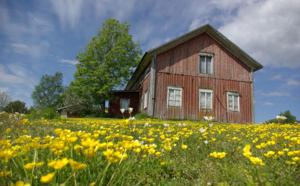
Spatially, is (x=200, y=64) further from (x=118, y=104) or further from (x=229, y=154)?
(x=229, y=154)

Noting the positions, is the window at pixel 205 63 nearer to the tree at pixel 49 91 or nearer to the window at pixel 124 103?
the window at pixel 124 103

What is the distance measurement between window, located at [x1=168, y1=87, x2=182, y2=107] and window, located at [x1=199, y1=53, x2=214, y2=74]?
2.75m

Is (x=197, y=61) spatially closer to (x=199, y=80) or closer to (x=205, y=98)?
(x=199, y=80)

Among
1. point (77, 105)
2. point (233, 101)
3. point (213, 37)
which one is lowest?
point (77, 105)

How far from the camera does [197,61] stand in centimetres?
1544

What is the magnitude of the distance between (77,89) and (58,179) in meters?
23.3

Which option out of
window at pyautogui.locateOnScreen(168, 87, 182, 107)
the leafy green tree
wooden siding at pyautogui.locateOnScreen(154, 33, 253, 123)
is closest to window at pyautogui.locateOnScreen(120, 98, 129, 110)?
the leafy green tree

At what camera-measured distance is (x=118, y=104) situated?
22.8 m

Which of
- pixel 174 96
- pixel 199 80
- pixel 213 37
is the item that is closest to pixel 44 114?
pixel 174 96

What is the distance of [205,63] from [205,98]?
118 inches

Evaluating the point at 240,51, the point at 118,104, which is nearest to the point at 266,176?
the point at 240,51

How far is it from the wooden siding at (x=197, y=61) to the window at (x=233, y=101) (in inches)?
54.8

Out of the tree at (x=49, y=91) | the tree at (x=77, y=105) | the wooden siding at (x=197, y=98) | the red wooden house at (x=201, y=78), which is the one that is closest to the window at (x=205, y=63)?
the red wooden house at (x=201, y=78)

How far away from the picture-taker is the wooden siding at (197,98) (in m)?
14.2
